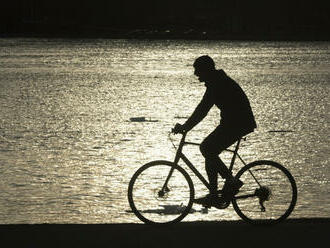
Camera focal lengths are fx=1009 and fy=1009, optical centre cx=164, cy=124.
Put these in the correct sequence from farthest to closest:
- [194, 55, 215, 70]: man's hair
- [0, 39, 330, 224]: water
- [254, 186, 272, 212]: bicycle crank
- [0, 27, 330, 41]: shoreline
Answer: [0, 27, 330, 41]: shoreline
[0, 39, 330, 224]: water
[254, 186, 272, 212]: bicycle crank
[194, 55, 215, 70]: man's hair

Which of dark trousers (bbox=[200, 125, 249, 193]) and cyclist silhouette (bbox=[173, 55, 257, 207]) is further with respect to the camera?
dark trousers (bbox=[200, 125, 249, 193])

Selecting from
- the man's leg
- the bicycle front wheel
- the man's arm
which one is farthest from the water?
the man's arm

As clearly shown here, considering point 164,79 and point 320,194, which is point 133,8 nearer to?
point 164,79

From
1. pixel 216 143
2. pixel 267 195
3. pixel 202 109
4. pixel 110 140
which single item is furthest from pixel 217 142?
pixel 110 140

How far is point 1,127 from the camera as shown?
1884cm

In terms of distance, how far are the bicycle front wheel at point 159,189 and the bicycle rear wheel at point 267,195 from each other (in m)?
0.46

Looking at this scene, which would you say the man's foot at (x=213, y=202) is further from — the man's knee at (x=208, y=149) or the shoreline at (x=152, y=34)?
the shoreline at (x=152, y=34)

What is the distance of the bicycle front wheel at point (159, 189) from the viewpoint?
8461mm

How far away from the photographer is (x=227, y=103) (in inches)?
333

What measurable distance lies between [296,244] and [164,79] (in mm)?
31019

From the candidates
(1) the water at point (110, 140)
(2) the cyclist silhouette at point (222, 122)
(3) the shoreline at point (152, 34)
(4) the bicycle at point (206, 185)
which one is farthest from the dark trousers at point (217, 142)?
(3) the shoreline at point (152, 34)

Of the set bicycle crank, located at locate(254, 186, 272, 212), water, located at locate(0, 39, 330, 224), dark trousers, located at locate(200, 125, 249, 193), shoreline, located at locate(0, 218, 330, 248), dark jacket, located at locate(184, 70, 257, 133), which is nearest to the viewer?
shoreline, located at locate(0, 218, 330, 248)

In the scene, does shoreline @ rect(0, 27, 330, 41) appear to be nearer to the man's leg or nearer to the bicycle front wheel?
the bicycle front wheel

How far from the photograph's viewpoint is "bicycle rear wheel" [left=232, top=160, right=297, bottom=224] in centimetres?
845
